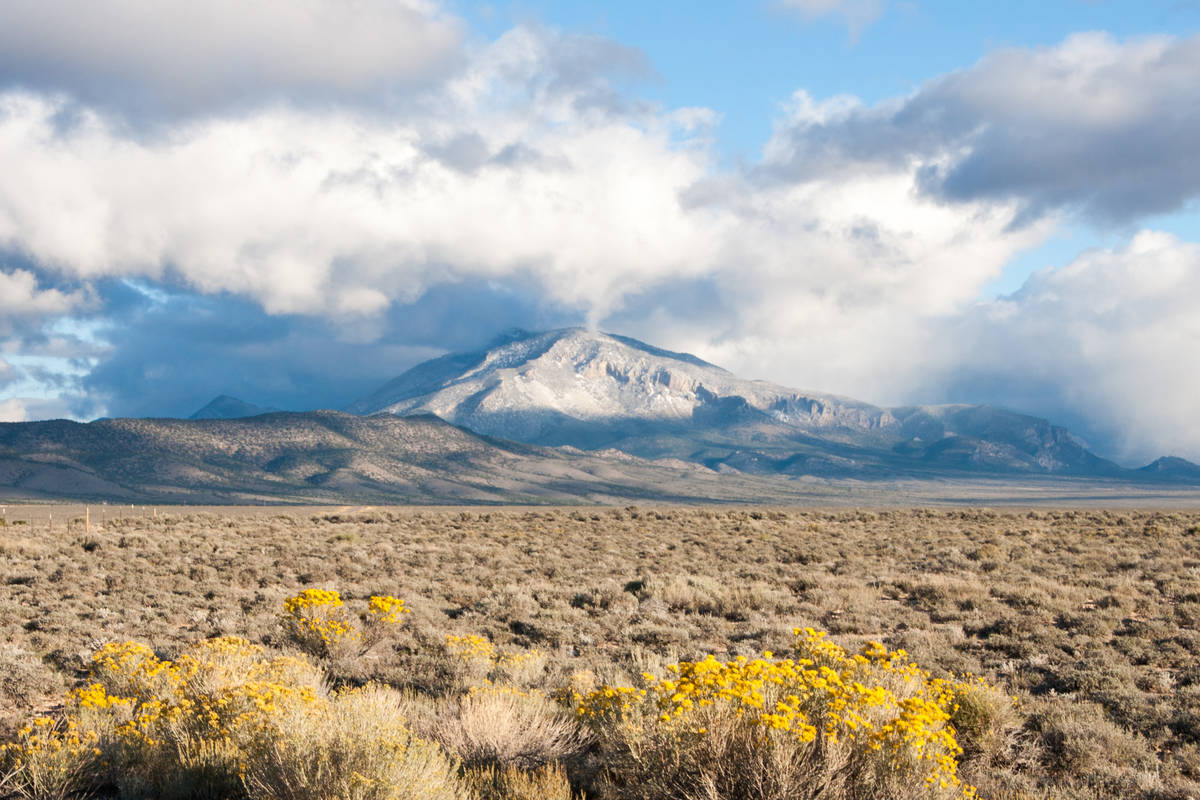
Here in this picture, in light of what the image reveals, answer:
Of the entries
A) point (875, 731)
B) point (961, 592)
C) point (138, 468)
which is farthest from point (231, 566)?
point (138, 468)

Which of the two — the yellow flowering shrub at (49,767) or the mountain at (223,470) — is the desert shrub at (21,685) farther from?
the mountain at (223,470)

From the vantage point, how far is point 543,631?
14656mm

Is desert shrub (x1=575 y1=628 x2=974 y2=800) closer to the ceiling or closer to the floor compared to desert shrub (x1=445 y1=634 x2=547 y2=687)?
closer to the ceiling

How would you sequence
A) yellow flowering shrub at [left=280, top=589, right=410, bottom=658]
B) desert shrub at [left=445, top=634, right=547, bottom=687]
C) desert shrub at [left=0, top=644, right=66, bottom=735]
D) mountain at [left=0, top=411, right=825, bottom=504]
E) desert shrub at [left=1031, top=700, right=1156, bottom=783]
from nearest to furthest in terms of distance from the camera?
desert shrub at [left=1031, top=700, right=1156, bottom=783], desert shrub at [left=0, top=644, right=66, bottom=735], desert shrub at [left=445, top=634, right=547, bottom=687], yellow flowering shrub at [left=280, top=589, right=410, bottom=658], mountain at [left=0, top=411, right=825, bottom=504]

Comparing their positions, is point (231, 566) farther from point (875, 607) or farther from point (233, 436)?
point (233, 436)

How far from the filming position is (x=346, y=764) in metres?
5.76

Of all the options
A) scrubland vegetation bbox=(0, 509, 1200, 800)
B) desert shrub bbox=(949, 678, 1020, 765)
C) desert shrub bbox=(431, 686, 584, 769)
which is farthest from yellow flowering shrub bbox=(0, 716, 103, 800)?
desert shrub bbox=(949, 678, 1020, 765)

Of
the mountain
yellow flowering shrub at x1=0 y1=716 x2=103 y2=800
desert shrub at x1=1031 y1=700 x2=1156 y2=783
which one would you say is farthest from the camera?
the mountain

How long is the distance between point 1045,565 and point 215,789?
78.7 feet

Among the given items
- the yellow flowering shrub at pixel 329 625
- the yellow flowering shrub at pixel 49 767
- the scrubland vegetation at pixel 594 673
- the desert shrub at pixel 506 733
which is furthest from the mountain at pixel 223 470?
the desert shrub at pixel 506 733

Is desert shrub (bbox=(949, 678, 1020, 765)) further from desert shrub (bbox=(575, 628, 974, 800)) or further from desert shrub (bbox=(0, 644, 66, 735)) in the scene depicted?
desert shrub (bbox=(0, 644, 66, 735))

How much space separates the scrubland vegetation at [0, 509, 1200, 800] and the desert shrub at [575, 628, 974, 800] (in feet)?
0.08

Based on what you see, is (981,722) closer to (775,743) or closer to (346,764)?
(775,743)

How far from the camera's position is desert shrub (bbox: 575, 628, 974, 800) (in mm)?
5605
